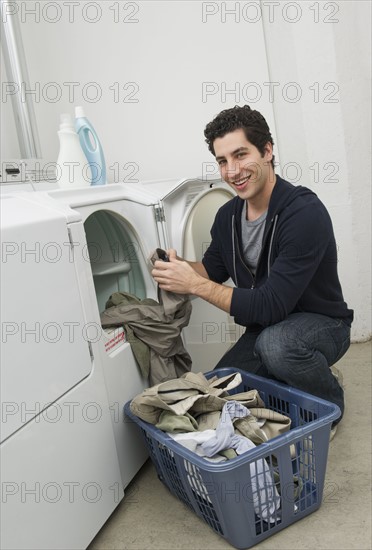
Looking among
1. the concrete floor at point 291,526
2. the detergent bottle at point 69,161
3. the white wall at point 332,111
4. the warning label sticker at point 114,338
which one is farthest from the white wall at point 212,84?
the warning label sticker at point 114,338

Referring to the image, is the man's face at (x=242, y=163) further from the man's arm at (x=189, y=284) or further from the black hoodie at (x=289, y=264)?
the man's arm at (x=189, y=284)

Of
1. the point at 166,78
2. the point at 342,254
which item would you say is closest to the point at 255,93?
the point at 166,78

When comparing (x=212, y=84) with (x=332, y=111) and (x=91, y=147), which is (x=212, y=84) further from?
(x=91, y=147)

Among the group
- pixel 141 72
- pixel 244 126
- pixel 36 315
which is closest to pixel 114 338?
pixel 36 315

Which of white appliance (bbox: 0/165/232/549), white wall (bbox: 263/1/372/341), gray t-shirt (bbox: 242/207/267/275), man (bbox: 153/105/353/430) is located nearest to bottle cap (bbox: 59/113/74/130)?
white appliance (bbox: 0/165/232/549)

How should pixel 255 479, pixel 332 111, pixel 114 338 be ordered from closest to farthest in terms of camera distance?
pixel 255 479, pixel 114 338, pixel 332 111

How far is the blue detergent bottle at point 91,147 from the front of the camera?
7.07 feet

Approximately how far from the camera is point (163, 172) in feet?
10.3

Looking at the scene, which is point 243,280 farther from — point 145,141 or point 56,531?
point 145,141

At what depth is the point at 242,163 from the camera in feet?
6.35

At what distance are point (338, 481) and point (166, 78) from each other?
7.72ft

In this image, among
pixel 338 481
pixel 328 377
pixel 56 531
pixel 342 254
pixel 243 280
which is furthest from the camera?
pixel 342 254

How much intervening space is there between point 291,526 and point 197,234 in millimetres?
1339

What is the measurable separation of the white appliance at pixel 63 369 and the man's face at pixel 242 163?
0.29m
